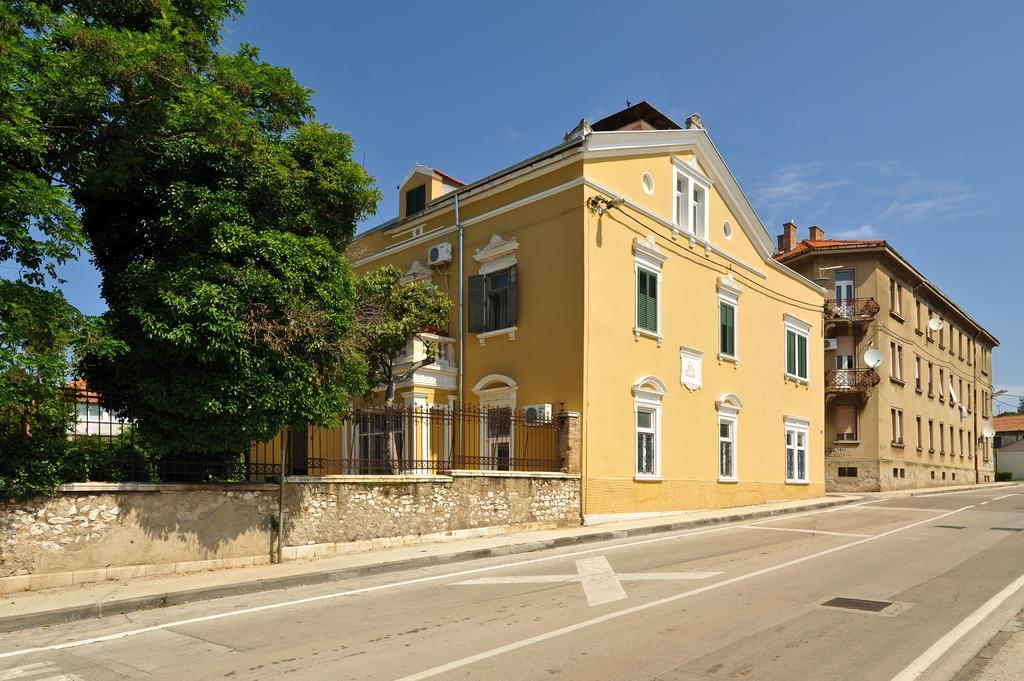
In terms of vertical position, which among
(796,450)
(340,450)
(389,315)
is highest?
A: (389,315)

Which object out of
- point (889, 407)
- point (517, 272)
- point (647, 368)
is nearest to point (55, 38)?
point (517, 272)

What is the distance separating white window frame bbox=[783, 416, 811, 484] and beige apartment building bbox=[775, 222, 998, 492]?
9.85 metres

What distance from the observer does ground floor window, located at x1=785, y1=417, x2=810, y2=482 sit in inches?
1103

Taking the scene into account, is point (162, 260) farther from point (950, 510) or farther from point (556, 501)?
point (950, 510)

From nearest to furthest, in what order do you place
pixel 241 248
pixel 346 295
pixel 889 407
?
pixel 241 248, pixel 346 295, pixel 889 407

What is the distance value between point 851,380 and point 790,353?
37.0 feet

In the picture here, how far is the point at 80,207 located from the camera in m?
12.4

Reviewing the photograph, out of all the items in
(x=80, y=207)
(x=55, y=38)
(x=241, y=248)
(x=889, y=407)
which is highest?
(x=55, y=38)

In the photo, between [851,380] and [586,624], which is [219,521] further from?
[851,380]

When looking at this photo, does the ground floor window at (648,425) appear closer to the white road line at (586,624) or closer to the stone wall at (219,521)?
the stone wall at (219,521)

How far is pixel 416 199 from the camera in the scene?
25.6 m

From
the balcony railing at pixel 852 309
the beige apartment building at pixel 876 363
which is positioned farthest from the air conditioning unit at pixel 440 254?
the balcony railing at pixel 852 309

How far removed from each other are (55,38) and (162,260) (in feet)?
10.4

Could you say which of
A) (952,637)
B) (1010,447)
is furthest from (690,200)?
(1010,447)
